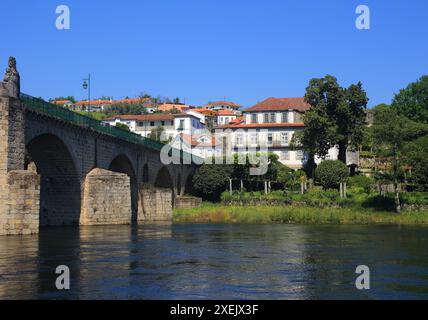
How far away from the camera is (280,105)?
112750 millimetres

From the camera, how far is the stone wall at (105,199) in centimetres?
5631

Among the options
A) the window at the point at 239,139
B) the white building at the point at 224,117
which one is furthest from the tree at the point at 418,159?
the white building at the point at 224,117

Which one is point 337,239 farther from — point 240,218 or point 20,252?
point 240,218

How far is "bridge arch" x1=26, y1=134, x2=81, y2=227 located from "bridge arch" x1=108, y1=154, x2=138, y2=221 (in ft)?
47.5

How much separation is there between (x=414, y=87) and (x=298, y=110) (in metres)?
18.5

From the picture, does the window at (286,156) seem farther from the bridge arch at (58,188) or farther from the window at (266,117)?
the bridge arch at (58,188)

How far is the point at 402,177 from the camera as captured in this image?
82250mm

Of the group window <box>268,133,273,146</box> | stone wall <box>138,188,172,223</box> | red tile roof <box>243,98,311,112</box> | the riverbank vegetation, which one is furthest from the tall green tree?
stone wall <box>138,188,172,223</box>

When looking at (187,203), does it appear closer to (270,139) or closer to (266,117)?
(270,139)

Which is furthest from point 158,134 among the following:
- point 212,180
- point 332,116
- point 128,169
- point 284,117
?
point 128,169

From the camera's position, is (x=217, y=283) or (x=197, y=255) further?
(x=197, y=255)

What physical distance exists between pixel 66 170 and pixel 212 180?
1416 inches
